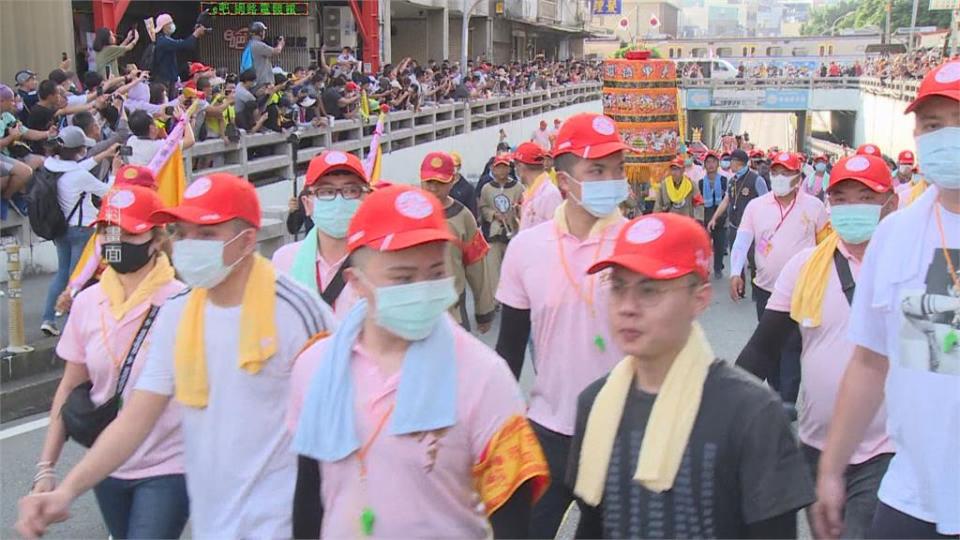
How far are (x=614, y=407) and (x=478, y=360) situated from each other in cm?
38

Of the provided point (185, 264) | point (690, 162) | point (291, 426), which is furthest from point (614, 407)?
point (690, 162)

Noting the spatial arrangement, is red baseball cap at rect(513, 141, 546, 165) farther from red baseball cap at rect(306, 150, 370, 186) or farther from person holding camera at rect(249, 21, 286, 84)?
person holding camera at rect(249, 21, 286, 84)

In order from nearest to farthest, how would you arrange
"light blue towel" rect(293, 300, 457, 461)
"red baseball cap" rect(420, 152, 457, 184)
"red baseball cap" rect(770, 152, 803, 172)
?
"light blue towel" rect(293, 300, 457, 461), "red baseball cap" rect(420, 152, 457, 184), "red baseball cap" rect(770, 152, 803, 172)

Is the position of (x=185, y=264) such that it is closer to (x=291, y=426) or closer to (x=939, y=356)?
(x=291, y=426)

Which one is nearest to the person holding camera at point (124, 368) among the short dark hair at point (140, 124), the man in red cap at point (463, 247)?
the man in red cap at point (463, 247)

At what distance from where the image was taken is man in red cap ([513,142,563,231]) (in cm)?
907

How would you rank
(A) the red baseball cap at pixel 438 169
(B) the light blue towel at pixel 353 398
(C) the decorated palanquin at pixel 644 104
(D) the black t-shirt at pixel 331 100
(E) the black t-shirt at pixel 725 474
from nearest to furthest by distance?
(E) the black t-shirt at pixel 725 474, (B) the light blue towel at pixel 353 398, (A) the red baseball cap at pixel 438 169, (D) the black t-shirt at pixel 331 100, (C) the decorated palanquin at pixel 644 104

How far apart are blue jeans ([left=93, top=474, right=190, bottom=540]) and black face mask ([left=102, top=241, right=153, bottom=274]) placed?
2.83 feet

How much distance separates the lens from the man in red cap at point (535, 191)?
907 cm

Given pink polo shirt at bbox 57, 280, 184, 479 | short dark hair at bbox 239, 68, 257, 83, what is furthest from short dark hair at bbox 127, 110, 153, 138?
pink polo shirt at bbox 57, 280, 184, 479

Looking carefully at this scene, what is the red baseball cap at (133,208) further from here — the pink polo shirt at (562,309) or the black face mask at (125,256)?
the pink polo shirt at (562,309)

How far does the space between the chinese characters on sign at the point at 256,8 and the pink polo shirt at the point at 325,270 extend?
70.5 feet

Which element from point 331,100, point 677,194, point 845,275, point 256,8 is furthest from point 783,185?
point 256,8

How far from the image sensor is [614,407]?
2.57 metres
